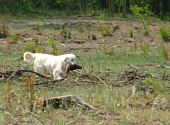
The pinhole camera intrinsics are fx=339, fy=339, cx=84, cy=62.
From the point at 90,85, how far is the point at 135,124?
2904mm

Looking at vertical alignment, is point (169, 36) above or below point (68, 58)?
below

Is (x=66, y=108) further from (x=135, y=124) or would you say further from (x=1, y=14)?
(x=1, y=14)

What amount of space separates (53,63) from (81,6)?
136ft

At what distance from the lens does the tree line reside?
123ft

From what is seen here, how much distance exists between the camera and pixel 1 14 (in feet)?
111

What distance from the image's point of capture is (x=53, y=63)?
8922 mm

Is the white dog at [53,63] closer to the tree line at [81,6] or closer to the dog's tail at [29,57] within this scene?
the dog's tail at [29,57]

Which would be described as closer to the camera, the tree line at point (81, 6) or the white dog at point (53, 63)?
the white dog at point (53, 63)

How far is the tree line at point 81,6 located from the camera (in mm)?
37375

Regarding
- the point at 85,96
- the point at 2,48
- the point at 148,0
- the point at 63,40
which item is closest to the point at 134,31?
the point at 63,40

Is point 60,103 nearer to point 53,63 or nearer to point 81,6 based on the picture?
point 53,63

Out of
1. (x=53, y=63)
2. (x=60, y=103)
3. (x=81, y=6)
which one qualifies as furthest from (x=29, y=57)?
(x=81, y=6)

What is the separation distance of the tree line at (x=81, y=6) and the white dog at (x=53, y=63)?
17.1 metres

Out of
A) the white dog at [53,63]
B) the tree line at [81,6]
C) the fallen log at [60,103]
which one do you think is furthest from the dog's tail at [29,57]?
the tree line at [81,6]
